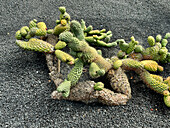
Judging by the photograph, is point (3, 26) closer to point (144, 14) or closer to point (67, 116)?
point (67, 116)

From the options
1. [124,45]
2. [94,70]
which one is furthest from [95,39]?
[94,70]

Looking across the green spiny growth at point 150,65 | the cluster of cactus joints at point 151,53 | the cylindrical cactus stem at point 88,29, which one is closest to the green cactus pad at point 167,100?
the green spiny growth at point 150,65

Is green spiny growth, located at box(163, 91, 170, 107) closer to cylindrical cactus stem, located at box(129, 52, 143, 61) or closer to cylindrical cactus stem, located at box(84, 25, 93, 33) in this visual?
cylindrical cactus stem, located at box(129, 52, 143, 61)

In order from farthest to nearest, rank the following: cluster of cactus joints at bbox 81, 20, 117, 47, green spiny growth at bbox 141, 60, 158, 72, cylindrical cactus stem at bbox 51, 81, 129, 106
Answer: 1. cluster of cactus joints at bbox 81, 20, 117, 47
2. green spiny growth at bbox 141, 60, 158, 72
3. cylindrical cactus stem at bbox 51, 81, 129, 106

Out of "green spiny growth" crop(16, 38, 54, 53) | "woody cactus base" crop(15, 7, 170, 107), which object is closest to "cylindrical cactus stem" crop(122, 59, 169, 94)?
"woody cactus base" crop(15, 7, 170, 107)

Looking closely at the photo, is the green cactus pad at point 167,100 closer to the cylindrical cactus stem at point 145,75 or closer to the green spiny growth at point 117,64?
the cylindrical cactus stem at point 145,75

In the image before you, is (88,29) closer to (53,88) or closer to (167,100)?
(53,88)
